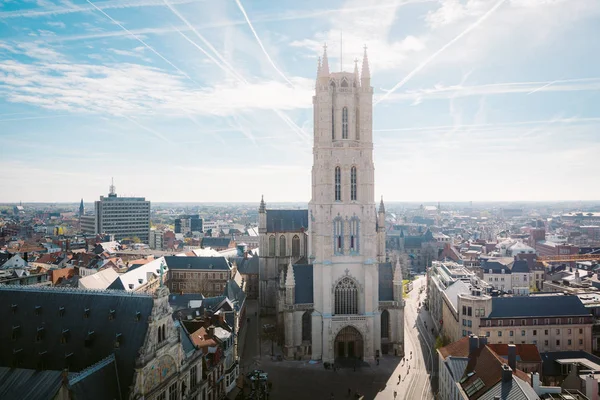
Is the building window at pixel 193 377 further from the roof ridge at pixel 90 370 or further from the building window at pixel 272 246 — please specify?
the building window at pixel 272 246

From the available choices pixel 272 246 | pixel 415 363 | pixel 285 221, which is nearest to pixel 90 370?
pixel 415 363

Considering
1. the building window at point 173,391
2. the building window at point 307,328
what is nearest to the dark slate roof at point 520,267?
the building window at point 307,328

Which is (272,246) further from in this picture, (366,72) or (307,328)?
(366,72)

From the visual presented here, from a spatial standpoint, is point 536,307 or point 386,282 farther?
point 386,282

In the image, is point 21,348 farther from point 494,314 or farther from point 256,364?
point 494,314

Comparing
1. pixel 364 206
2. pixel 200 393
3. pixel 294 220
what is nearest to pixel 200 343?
pixel 200 393

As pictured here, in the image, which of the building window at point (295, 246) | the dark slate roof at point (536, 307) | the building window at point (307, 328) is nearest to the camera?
the dark slate roof at point (536, 307)
